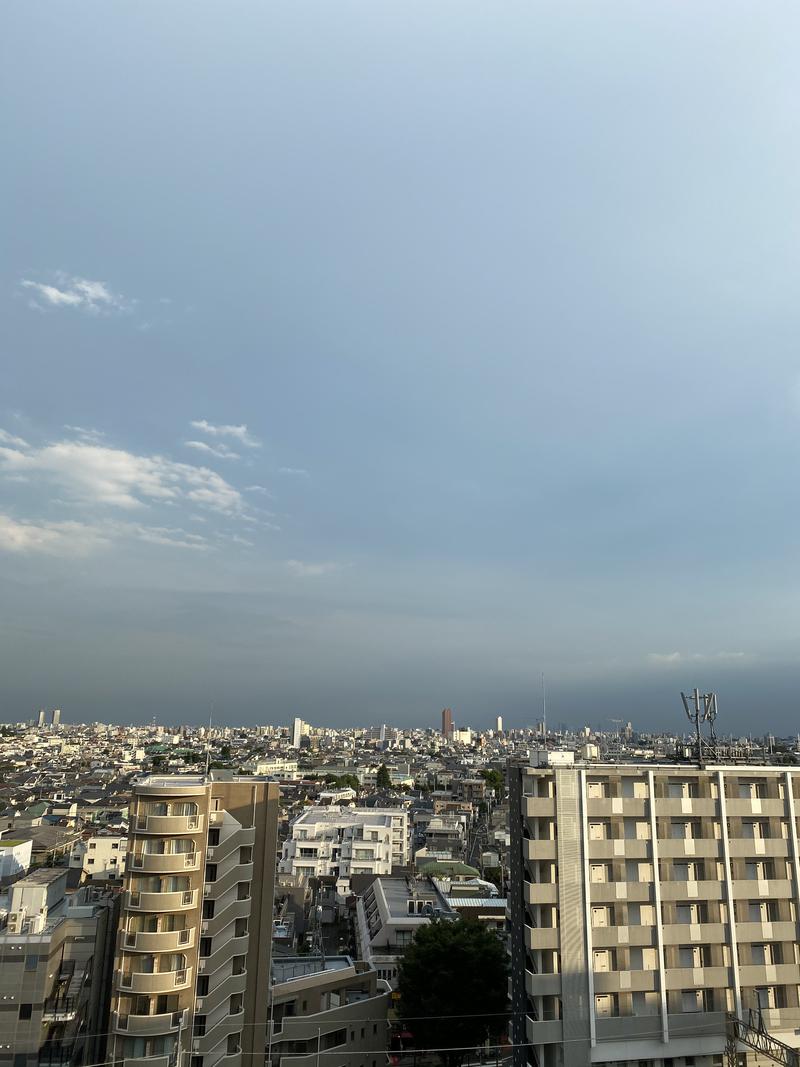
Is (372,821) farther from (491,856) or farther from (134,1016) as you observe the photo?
(134,1016)

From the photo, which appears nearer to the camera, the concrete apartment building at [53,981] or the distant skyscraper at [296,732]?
the concrete apartment building at [53,981]

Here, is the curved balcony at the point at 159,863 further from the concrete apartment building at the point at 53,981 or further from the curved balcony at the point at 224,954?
the curved balcony at the point at 224,954

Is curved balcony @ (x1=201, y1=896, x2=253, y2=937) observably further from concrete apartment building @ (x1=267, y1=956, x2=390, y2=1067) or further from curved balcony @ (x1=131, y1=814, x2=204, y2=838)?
concrete apartment building @ (x1=267, y1=956, x2=390, y2=1067)

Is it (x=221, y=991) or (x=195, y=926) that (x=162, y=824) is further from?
(x=221, y=991)

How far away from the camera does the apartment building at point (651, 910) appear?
1457cm

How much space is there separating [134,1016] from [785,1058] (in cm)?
1238

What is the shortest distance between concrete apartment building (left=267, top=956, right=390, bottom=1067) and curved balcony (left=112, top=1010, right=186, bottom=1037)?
2753mm

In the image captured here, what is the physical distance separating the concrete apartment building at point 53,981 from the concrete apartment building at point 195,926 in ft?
2.56

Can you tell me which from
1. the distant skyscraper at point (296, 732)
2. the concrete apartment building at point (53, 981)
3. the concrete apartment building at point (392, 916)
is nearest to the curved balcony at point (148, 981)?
the concrete apartment building at point (53, 981)

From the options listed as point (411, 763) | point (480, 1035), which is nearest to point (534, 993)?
point (480, 1035)

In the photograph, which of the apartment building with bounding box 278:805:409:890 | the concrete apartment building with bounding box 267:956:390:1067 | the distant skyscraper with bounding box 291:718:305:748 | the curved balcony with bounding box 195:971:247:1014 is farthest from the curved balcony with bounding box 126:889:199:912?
the distant skyscraper with bounding box 291:718:305:748

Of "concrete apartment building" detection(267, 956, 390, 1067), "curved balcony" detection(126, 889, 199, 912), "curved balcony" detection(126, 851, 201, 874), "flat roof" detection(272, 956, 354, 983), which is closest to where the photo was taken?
"curved balcony" detection(126, 889, 199, 912)

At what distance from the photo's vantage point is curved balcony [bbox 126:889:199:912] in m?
13.8

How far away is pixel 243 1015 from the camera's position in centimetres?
1454
